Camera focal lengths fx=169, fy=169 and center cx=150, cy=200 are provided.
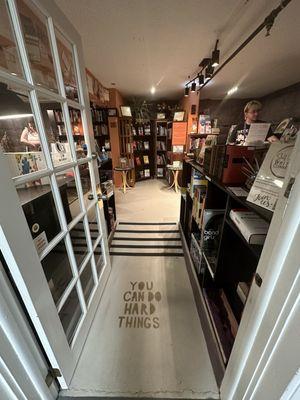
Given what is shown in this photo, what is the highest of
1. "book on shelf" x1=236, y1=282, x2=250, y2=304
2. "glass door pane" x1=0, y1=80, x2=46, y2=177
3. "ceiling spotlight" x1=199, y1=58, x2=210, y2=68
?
"ceiling spotlight" x1=199, y1=58, x2=210, y2=68

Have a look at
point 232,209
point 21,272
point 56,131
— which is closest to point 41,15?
point 56,131

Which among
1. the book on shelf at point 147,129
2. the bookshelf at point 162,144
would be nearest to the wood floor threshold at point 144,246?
the bookshelf at point 162,144

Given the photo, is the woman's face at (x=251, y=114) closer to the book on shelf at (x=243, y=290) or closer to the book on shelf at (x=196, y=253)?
the book on shelf at (x=196, y=253)

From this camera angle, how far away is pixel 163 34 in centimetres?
192

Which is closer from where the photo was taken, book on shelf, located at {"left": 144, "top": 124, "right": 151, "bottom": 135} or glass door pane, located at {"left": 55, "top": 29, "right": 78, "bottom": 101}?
glass door pane, located at {"left": 55, "top": 29, "right": 78, "bottom": 101}

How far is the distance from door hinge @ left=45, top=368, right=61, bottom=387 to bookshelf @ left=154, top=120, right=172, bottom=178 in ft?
15.3

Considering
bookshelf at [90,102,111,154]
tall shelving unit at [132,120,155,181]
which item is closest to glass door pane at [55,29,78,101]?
bookshelf at [90,102,111,154]

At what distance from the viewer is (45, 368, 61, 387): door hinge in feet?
2.79

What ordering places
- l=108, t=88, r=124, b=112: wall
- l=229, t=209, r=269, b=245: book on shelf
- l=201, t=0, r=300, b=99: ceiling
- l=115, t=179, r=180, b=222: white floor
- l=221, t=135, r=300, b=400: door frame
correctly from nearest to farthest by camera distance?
1. l=221, t=135, r=300, b=400: door frame
2. l=229, t=209, r=269, b=245: book on shelf
3. l=201, t=0, r=300, b=99: ceiling
4. l=115, t=179, r=180, b=222: white floor
5. l=108, t=88, r=124, b=112: wall

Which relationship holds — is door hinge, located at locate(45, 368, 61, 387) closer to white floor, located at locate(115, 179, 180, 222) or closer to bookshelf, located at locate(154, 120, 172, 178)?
white floor, located at locate(115, 179, 180, 222)

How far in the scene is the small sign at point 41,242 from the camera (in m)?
0.78

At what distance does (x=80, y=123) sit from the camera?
4.07 feet

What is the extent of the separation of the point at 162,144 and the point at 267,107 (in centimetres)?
348

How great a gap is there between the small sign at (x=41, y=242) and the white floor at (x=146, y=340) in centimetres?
88
